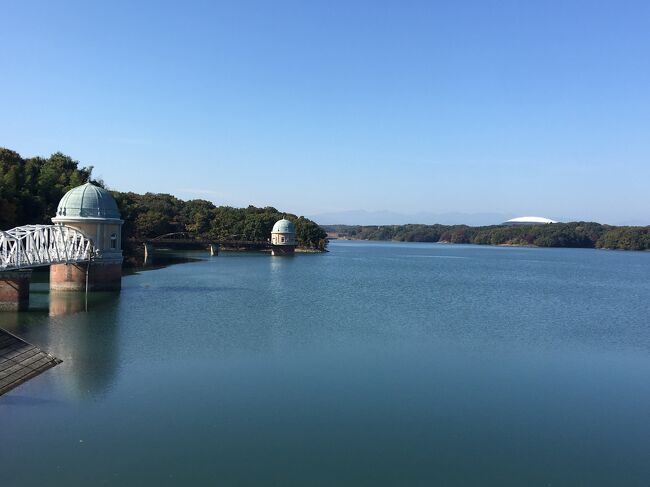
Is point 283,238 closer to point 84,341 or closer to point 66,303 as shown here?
point 66,303

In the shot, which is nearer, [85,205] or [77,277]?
[77,277]

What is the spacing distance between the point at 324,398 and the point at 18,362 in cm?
1037

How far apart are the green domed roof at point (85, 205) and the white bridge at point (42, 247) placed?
159cm

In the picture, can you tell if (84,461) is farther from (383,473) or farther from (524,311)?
(524,311)

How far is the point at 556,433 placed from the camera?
609 inches

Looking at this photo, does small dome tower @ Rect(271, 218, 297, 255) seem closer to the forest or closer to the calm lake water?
the forest

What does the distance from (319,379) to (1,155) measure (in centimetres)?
5776

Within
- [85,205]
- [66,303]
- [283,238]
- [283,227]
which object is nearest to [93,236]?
[85,205]

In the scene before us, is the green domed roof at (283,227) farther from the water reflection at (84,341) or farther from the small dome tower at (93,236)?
the water reflection at (84,341)

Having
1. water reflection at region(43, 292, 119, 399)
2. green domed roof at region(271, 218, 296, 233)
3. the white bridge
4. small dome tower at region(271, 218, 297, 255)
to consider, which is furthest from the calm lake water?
green domed roof at region(271, 218, 296, 233)

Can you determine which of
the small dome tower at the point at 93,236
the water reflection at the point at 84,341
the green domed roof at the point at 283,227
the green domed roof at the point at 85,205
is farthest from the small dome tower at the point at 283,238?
the water reflection at the point at 84,341

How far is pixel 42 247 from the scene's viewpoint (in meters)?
34.0

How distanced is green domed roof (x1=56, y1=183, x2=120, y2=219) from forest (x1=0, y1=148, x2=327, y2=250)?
13588 mm

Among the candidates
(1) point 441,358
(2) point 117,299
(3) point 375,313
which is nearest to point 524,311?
(3) point 375,313
